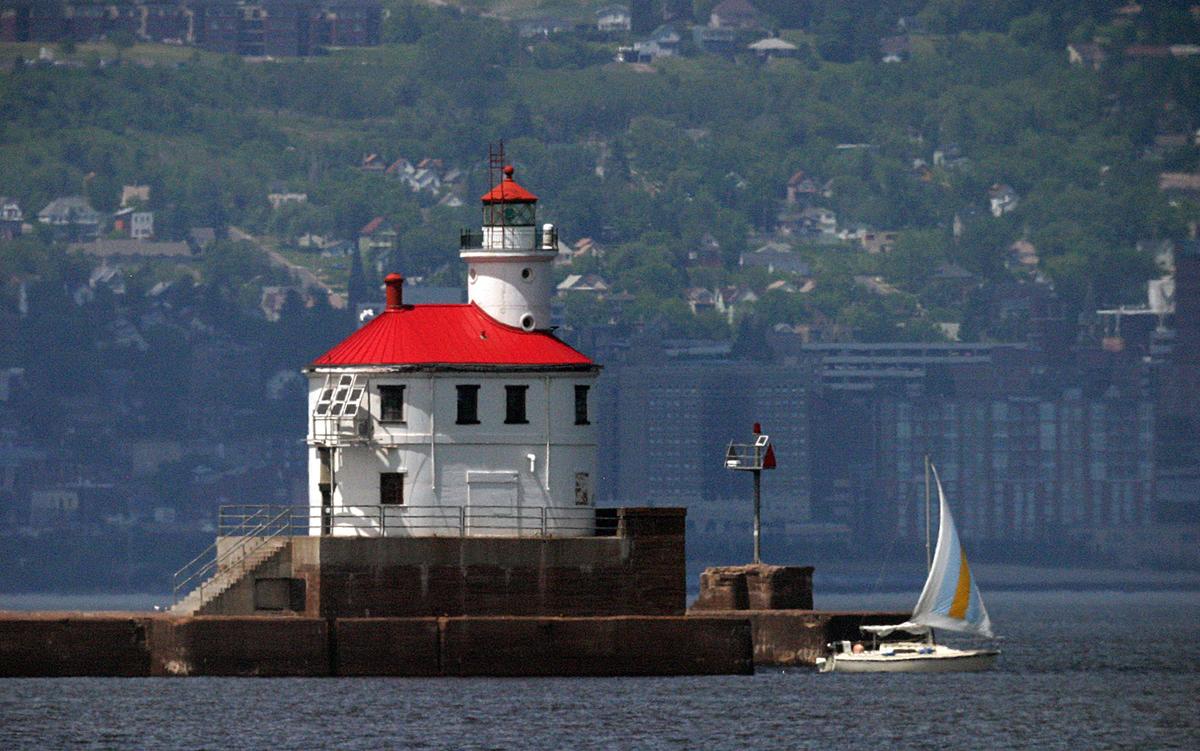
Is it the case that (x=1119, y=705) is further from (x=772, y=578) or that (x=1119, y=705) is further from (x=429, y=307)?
(x=429, y=307)

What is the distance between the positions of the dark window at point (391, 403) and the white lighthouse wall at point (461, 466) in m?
0.13

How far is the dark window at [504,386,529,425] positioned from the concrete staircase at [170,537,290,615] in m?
6.40

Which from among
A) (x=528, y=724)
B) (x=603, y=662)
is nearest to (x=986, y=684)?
(x=603, y=662)

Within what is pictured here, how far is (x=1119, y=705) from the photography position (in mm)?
94375

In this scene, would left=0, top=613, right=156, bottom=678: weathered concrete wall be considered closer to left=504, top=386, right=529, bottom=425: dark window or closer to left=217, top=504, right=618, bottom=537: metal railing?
left=217, top=504, right=618, bottom=537: metal railing

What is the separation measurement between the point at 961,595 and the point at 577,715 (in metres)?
28.1

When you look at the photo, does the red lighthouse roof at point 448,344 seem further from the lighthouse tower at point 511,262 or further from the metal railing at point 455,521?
the metal railing at point 455,521

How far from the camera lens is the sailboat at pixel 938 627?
102m

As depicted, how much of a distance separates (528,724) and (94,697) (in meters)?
11.8

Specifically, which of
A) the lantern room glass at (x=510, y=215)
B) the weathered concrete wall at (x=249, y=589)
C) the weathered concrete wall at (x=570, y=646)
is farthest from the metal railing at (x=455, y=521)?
the lantern room glass at (x=510, y=215)

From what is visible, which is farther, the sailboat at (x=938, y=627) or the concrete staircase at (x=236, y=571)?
the sailboat at (x=938, y=627)

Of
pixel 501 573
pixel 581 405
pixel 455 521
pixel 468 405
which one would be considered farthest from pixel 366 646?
pixel 581 405

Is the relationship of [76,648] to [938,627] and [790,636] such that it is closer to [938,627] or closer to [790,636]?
[790,636]

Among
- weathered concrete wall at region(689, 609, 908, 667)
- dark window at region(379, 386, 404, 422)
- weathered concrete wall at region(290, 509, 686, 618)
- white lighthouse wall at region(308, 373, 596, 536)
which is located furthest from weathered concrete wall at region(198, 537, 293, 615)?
weathered concrete wall at region(689, 609, 908, 667)
